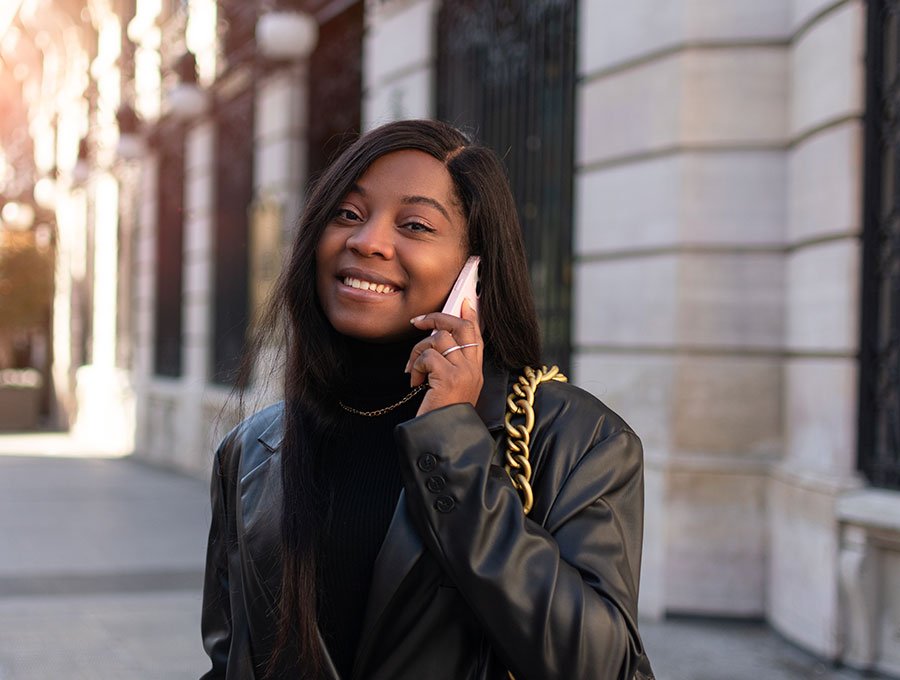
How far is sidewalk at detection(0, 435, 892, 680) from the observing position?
18.1ft

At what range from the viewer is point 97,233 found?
21.7m

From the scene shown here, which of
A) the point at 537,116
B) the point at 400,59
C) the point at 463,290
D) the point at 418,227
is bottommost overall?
the point at 463,290

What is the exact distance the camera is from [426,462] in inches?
68.0

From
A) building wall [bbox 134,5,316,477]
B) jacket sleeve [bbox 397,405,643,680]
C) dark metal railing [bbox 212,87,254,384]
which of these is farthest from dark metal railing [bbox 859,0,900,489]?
dark metal railing [bbox 212,87,254,384]

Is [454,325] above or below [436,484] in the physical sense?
above

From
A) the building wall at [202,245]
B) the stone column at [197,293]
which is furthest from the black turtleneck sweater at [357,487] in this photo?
the stone column at [197,293]

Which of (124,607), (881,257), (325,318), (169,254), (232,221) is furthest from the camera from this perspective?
(169,254)

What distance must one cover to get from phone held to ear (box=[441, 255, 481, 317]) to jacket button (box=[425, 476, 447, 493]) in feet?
1.00

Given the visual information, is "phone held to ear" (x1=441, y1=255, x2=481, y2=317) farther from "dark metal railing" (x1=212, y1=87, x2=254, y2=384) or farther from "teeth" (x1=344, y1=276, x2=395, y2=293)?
"dark metal railing" (x1=212, y1=87, x2=254, y2=384)

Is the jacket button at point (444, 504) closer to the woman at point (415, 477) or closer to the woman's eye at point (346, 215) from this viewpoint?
the woman at point (415, 477)

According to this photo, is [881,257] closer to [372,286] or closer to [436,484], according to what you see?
[372,286]

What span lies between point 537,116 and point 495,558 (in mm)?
6392

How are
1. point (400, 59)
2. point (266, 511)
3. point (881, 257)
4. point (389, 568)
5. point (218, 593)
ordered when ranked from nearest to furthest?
point (389, 568), point (266, 511), point (218, 593), point (881, 257), point (400, 59)

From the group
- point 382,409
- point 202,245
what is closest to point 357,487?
point 382,409
